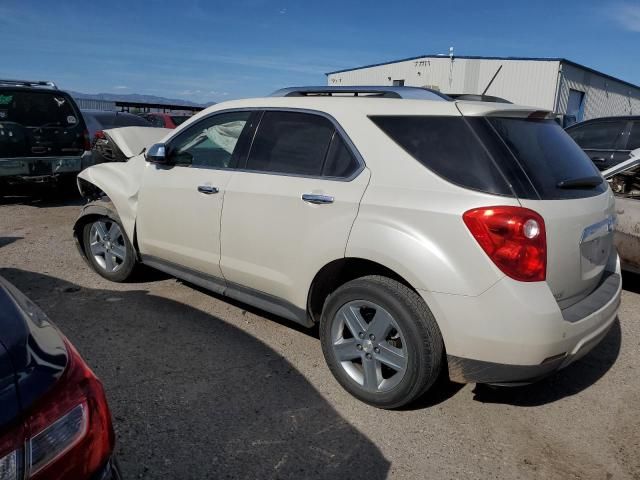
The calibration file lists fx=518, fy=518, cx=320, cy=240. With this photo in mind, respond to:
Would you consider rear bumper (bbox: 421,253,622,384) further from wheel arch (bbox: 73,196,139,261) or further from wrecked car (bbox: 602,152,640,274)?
wheel arch (bbox: 73,196,139,261)

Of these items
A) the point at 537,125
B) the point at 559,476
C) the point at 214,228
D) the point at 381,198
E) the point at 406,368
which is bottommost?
the point at 559,476

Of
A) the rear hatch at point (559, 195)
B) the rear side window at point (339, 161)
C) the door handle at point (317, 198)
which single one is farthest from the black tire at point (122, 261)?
the rear hatch at point (559, 195)

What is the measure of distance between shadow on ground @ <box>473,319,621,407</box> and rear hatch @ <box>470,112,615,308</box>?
0.74 metres

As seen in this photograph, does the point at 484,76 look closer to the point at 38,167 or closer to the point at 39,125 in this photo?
the point at 39,125

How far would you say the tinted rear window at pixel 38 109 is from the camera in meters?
7.62

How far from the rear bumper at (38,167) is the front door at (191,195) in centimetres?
458

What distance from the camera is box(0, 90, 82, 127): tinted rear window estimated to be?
7625 mm

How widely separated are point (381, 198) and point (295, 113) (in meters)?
0.97

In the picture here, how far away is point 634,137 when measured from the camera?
7117 mm

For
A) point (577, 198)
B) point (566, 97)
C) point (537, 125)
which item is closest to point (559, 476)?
point (577, 198)

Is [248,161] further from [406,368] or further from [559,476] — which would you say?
[559,476]

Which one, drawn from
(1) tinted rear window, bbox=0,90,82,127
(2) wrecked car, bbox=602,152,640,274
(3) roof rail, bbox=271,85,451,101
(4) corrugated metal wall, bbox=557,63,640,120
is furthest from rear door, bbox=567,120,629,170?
(4) corrugated metal wall, bbox=557,63,640,120

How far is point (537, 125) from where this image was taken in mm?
2979

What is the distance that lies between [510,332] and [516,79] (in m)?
29.4
